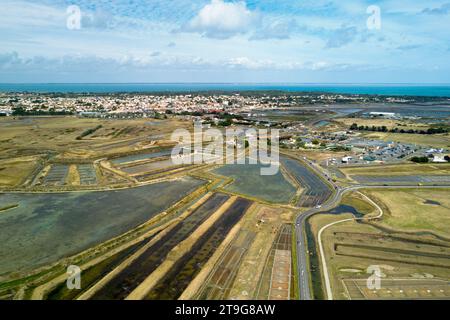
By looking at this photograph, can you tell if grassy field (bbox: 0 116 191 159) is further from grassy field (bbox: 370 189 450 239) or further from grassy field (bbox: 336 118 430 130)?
grassy field (bbox: 336 118 430 130)

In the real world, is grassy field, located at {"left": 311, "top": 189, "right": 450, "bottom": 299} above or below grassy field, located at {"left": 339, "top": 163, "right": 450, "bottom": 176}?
below

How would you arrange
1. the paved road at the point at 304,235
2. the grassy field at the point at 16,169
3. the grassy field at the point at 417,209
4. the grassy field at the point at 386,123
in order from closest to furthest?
1. the paved road at the point at 304,235
2. the grassy field at the point at 417,209
3. the grassy field at the point at 16,169
4. the grassy field at the point at 386,123

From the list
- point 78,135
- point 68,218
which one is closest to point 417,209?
point 68,218

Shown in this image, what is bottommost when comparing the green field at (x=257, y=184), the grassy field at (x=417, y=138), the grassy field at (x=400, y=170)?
the green field at (x=257, y=184)

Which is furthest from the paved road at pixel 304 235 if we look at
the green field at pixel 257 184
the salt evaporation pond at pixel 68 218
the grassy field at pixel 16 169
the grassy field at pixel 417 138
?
the grassy field at pixel 16 169

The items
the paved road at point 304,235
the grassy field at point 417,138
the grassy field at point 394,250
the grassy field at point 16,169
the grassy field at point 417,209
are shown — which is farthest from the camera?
the grassy field at point 417,138

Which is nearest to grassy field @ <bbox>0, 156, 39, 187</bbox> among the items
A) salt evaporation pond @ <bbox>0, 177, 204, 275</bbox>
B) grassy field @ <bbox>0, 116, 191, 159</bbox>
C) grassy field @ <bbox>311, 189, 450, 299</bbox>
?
grassy field @ <bbox>0, 116, 191, 159</bbox>

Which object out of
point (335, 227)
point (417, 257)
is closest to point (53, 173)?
point (335, 227)

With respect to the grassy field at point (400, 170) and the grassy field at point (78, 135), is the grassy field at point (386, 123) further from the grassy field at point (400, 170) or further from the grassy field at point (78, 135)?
the grassy field at point (78, 135)

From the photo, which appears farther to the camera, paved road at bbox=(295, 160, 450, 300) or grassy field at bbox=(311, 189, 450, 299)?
paved road at bbox=(295, 160, 450, 300)
